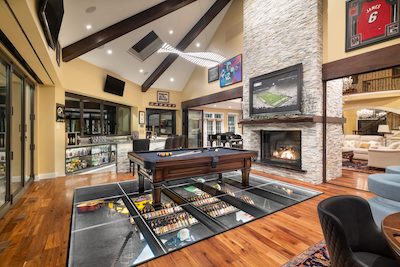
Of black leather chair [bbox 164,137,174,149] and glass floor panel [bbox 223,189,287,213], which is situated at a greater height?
black leather chair [bbox 164,137,174,149]

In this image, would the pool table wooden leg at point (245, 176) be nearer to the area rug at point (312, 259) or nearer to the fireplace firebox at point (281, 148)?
the fireplace firebox at point (281, 148)

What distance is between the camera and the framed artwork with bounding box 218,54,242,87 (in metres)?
6.91

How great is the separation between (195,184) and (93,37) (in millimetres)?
4644

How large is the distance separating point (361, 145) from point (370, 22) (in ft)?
20.2

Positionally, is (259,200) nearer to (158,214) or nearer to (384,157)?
(158,214)

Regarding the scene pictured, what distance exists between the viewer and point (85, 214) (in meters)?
3.08

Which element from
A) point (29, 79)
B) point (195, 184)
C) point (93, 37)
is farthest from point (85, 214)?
point (93, 37)

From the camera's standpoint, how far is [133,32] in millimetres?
6395

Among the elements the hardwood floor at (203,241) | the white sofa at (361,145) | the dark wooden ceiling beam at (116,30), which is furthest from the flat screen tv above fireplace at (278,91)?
the white sofa at (361,145)

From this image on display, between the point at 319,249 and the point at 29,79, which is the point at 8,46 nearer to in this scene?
the point at 29,79

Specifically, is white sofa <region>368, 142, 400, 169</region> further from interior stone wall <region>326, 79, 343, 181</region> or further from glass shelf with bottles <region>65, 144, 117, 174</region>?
glass shelf with bottles <region>65, 144, 117, 174</region>

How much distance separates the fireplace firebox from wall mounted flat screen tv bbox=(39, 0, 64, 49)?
5635mm

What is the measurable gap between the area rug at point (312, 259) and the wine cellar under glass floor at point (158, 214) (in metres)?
0.85

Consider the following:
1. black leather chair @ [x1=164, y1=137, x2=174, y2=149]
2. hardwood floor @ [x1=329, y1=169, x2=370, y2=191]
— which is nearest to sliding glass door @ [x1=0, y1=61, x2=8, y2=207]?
black leather chair @ [x1=164, y1=137, x2=174, y2=149]
